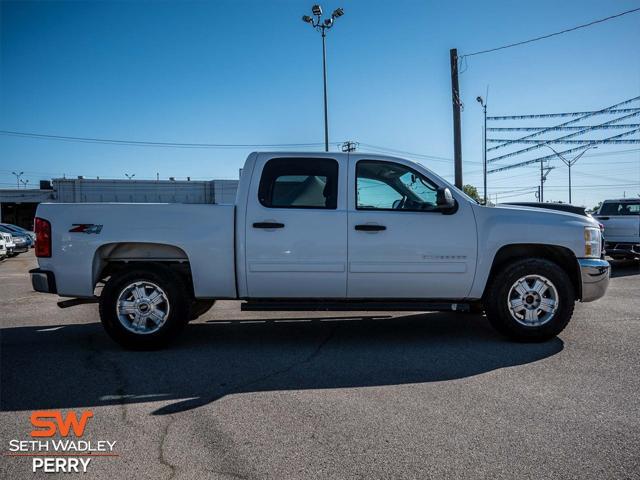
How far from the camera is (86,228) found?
16.1 ft

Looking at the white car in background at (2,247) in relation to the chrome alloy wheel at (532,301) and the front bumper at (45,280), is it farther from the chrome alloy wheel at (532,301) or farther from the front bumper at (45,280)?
the chrome alloy wheel at (532,301)

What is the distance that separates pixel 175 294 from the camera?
4.91m

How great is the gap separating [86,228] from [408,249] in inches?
131

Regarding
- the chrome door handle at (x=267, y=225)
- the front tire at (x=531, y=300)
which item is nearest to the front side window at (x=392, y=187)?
the chrome door handle at (x=267, y=225)

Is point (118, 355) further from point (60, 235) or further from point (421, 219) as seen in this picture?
point (421, 219)

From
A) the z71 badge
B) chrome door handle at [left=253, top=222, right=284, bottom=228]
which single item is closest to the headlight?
chrome door handle at [left=253, top=222, right=284, bottom=228]

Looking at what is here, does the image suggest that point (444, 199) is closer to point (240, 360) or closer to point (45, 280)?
point (240, 360)

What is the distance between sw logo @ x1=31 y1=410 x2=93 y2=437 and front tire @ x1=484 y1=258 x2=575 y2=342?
3949mm

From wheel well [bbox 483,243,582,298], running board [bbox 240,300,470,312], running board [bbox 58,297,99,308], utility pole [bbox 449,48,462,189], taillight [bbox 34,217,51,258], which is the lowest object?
running board [bbox 240,300,470,312]

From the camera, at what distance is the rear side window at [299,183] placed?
16.6 feet

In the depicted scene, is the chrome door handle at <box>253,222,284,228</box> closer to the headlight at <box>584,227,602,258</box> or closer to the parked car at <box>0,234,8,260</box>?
the headlight at <box>584,227,602,258</box>

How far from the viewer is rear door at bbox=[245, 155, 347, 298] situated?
4.93m

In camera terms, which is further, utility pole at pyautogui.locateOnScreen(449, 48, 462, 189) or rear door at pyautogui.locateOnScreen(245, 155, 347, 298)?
utility pole at pyautogui.locateOnScreen(449, 48, 462, 189)

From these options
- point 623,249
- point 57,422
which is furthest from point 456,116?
point 57,422
